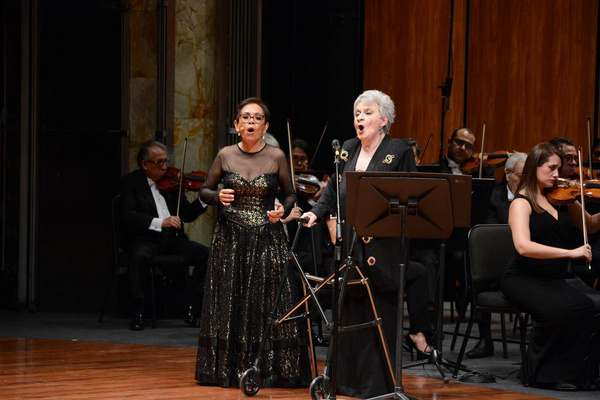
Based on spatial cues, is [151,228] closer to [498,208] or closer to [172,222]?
[172,222]

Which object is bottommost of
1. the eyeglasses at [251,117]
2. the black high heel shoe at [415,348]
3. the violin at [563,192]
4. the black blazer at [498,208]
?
the black high heel shoe at [415,348]

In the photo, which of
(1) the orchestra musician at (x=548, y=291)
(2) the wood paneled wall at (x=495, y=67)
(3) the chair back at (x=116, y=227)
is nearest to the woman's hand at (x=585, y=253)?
(1) the orchestra musician at (x=548, y=291)

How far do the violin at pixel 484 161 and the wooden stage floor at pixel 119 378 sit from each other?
2.54 m

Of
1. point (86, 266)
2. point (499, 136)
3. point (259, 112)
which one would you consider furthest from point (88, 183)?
point (499, 136)

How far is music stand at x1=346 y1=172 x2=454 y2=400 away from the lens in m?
3.68

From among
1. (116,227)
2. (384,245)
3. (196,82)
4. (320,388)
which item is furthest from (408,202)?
(196,82)

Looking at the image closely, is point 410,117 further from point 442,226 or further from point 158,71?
point 442,226

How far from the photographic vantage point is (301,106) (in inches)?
299

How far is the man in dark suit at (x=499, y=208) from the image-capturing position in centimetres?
546

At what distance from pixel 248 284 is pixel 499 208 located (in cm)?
215

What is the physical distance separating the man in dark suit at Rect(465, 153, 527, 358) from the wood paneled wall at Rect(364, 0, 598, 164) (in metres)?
2.29

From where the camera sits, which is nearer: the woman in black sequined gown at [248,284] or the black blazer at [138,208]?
the woman in black sequined gown at [248,284]

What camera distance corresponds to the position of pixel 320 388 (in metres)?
4.11

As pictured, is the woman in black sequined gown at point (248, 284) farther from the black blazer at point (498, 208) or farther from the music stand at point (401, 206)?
the black blazer at point (498, 208)
